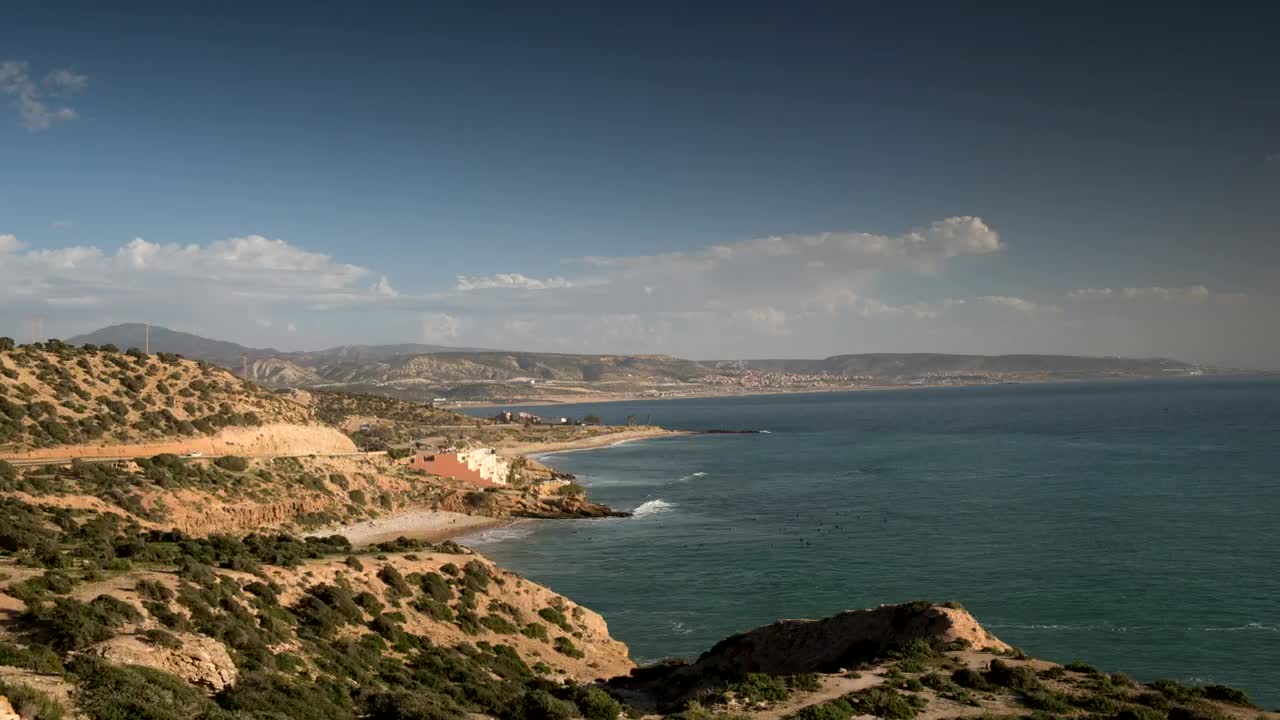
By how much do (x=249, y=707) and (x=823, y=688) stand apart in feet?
44.5

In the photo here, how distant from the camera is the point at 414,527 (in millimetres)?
63281

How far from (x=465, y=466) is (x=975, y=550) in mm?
47124

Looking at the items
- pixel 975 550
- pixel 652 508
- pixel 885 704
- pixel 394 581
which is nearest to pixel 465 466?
pixel 652 508

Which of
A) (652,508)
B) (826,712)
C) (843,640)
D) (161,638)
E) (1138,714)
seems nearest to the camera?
(161,638)

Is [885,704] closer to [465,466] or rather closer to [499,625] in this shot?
[499,625]

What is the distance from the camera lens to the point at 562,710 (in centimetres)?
2097

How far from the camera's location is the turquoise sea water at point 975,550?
123ft

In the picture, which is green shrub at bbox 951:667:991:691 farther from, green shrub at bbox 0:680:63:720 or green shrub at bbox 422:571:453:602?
green shrub at bbox 0:680:63:720

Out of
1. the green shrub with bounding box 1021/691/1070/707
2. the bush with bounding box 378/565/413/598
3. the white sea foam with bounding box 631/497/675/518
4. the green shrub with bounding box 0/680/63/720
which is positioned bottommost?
the white sea foam with bounding box 631/497/675/518

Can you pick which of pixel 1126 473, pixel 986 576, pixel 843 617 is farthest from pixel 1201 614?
pixel 1126 473

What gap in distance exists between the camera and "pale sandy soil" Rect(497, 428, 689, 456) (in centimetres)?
14132

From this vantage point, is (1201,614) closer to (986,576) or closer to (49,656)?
(986,576)

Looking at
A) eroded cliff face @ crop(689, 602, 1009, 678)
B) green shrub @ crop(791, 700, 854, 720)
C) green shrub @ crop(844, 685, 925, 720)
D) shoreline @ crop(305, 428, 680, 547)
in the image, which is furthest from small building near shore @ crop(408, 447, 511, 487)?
green shrub @ crop(791, 700, 854, 720)

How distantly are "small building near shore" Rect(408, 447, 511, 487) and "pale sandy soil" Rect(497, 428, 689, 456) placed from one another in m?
45.6
